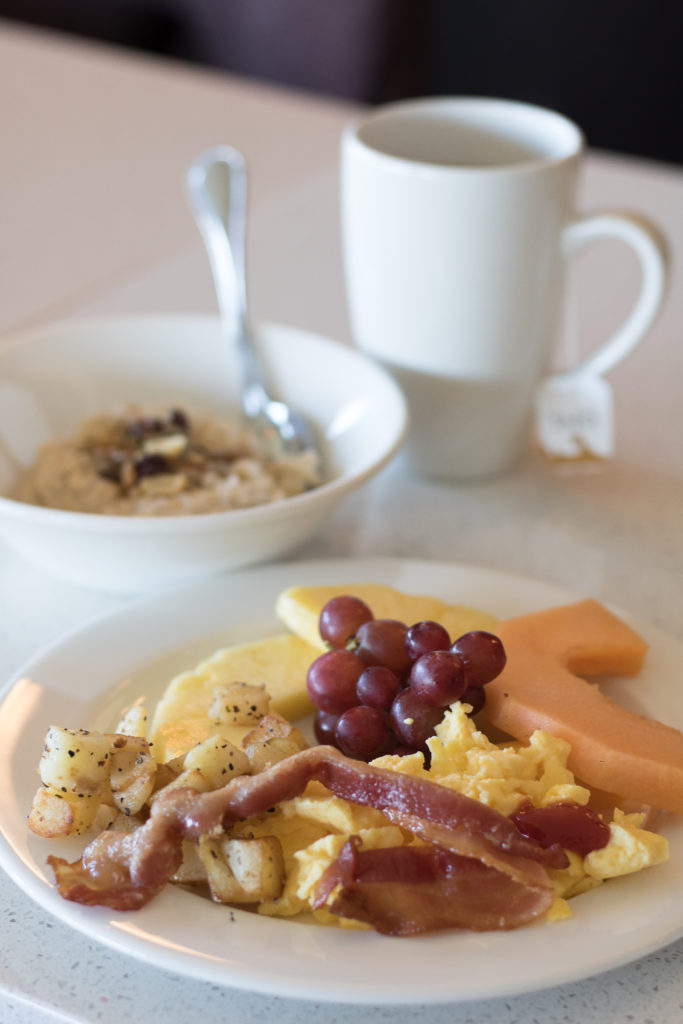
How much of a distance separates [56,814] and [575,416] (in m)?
0.78

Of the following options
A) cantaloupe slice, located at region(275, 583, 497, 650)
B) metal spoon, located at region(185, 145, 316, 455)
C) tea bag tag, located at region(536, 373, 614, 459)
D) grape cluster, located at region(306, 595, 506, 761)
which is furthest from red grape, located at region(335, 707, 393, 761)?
tea bag tag, located at region(536, 373, 614, 459)

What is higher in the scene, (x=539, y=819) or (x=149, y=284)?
(x=539, y=819)

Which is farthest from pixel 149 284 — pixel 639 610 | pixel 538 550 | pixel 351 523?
pixel 639 610

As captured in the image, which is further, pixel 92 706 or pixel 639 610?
pixel 639 610

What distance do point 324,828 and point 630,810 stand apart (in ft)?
0.69

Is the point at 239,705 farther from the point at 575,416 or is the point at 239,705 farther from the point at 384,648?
the point at 575,416

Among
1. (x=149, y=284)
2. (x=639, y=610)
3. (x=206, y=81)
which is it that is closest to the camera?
(x=639, y=610)

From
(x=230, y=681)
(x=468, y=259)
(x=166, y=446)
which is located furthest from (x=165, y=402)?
(x=230, y=681)

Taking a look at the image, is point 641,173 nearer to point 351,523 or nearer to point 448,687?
point 351,523

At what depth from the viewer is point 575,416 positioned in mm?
1266

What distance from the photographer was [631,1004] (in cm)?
68

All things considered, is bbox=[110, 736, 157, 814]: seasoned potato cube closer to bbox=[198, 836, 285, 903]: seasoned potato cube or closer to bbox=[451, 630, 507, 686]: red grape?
bbox=[198, 836, 285, 903]: seasoned potato cube

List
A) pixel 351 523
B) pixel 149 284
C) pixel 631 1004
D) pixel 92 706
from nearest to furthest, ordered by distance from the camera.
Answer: pixel 631 1004, pixel 92 706, pixel 351 523, pixel 149 284

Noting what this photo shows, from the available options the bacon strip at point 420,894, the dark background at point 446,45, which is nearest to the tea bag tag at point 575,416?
the bacon strip at point 420,894
